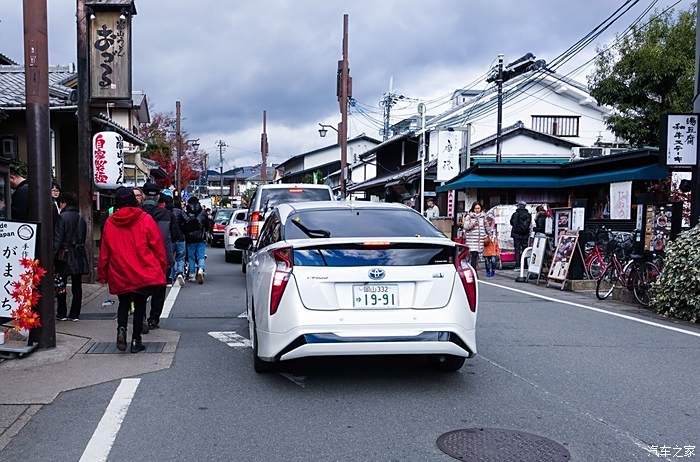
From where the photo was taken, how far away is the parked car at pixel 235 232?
63.2ft

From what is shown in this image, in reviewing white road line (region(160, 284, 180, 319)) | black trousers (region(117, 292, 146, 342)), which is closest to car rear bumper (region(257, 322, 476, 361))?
black trousers (region(117, 292, 146, 342))

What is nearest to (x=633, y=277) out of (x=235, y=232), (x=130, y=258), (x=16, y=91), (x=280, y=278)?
(x=280, y=278)

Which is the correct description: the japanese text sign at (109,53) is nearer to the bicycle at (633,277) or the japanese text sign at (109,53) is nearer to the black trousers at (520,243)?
the bicycle at (633,277)

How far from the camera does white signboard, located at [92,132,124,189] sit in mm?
14758

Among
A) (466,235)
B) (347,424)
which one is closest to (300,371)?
(347,424)

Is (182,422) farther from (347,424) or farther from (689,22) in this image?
(689,22)

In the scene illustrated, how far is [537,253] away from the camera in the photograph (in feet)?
51.2

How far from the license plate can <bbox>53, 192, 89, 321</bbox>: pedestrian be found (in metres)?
4.77

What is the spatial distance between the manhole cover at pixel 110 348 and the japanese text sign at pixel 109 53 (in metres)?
6.71

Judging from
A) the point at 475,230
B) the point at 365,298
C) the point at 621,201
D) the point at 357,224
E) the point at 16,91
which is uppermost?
the point at 16,91

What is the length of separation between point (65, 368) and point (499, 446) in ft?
14.0

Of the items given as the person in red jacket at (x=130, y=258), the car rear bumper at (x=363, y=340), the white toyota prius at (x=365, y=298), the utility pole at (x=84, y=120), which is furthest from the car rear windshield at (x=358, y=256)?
the utility pole at (x=84, y=120)

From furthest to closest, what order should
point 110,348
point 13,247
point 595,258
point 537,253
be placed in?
point 537,253 < point 595,258 < point 110,348 < point 13,247

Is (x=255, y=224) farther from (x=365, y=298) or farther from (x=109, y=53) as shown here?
(x=365, y=298)
